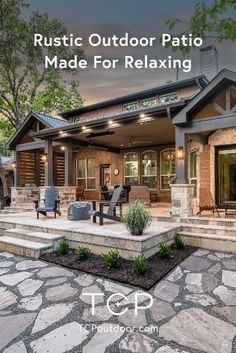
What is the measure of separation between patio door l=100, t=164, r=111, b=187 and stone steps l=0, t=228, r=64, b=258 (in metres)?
8.13

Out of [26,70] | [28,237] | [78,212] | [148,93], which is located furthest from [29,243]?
[26,70]

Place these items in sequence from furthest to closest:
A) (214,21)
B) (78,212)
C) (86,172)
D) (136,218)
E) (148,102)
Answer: (86,172) → (148,102) → (78,212) → (136,218) → (214,21)

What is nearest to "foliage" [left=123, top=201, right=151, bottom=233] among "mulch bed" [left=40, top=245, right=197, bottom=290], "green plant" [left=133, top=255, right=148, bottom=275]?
"mulch bed" [left=40, top=245, right=197, bottom=290]

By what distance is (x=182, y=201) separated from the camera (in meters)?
6.75

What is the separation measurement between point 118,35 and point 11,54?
13.1m

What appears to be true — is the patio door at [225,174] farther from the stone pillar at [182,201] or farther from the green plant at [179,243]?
the green plant at [179,243]

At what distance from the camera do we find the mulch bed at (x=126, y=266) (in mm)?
3833

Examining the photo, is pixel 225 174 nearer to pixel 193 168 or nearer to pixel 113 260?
pixel 193 168

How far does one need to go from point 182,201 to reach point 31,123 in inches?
332

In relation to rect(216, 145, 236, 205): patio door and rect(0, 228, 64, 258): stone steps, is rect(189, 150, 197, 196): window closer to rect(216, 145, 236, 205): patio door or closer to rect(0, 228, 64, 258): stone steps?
rect(216, 145, 236, 205): patio door

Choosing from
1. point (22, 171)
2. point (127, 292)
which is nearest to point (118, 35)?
point (127, 292)

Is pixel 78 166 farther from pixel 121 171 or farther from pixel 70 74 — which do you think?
pixel 70 74

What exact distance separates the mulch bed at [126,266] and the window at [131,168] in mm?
8126

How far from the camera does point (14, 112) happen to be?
1673cm
